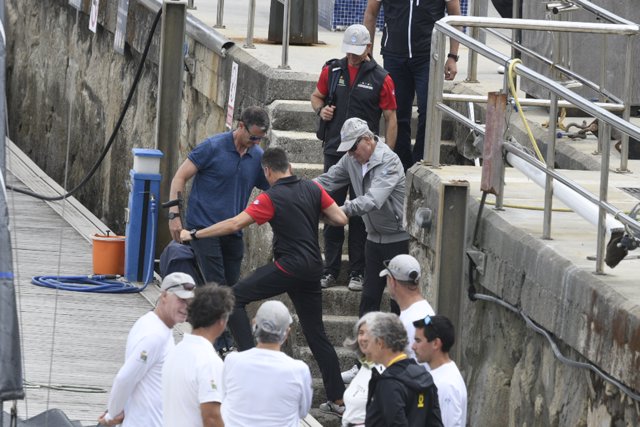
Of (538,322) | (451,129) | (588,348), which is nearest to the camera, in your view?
(588,348)

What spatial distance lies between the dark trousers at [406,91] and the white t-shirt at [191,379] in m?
4.91

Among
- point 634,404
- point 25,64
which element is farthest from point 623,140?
point 25,64

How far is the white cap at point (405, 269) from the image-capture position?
754 centimetres

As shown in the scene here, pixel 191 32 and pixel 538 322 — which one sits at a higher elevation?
pixel 191 32

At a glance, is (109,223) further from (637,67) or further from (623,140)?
(623,140)

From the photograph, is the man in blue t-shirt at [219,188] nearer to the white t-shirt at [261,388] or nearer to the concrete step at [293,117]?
the concrete step at [293,117]

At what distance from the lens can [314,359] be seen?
10.7 metres

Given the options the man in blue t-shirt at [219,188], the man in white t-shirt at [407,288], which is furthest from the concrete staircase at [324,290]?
the man in white t-shirt at [407,288]

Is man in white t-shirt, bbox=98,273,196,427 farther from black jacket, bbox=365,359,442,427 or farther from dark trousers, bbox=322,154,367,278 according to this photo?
dark trousers, bbox=322,154,367,278

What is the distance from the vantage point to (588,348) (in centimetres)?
673

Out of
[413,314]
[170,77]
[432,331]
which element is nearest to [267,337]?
[432,331]

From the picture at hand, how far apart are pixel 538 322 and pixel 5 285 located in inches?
98.3

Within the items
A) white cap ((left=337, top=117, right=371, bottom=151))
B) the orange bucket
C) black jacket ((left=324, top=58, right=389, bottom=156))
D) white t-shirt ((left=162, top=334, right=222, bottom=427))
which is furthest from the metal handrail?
white t-shirt ((left=162, top=334, right=222, bottom=427))

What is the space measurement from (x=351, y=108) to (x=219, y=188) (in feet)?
3.57
